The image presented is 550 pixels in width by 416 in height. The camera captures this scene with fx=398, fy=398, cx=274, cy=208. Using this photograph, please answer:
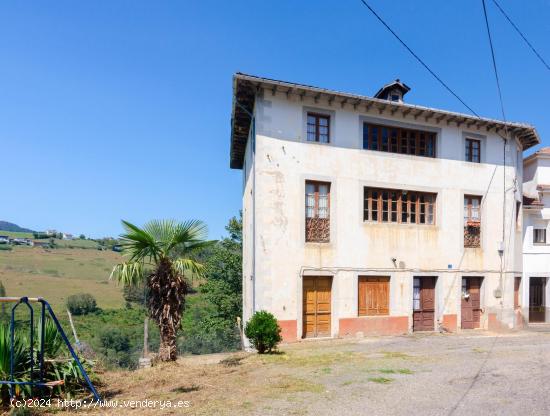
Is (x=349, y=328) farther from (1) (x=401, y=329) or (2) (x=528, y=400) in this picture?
(2) (x=528, y=400)

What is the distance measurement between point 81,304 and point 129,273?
52.2 m

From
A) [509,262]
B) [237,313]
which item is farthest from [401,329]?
[237,313]

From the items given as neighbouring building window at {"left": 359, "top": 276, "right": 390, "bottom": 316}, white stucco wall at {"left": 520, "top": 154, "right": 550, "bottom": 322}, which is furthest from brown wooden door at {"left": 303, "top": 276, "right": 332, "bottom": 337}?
white stucco wall at {"left": 520, "top": 154, "right": 550, "bottom": 322}

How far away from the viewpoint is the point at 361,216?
15.5 meters

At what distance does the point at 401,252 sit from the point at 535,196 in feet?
35.6

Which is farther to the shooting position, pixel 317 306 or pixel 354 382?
pixel 317 306

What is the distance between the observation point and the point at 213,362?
11250mm

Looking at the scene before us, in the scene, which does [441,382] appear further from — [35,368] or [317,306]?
[35,368]

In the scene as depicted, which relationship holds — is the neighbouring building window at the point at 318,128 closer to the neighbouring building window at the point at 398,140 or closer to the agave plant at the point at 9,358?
the neighbouring building window at the point at 398,140

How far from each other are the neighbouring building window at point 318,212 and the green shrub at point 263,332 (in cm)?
387

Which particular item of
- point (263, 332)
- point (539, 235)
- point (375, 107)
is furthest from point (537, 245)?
point (263, 332)

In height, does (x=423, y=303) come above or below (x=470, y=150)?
below

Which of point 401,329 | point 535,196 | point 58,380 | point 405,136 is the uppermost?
point 405,136

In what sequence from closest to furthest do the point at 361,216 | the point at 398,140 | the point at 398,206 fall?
the point at 361,216
the point at 398,206
the point at 398,140
